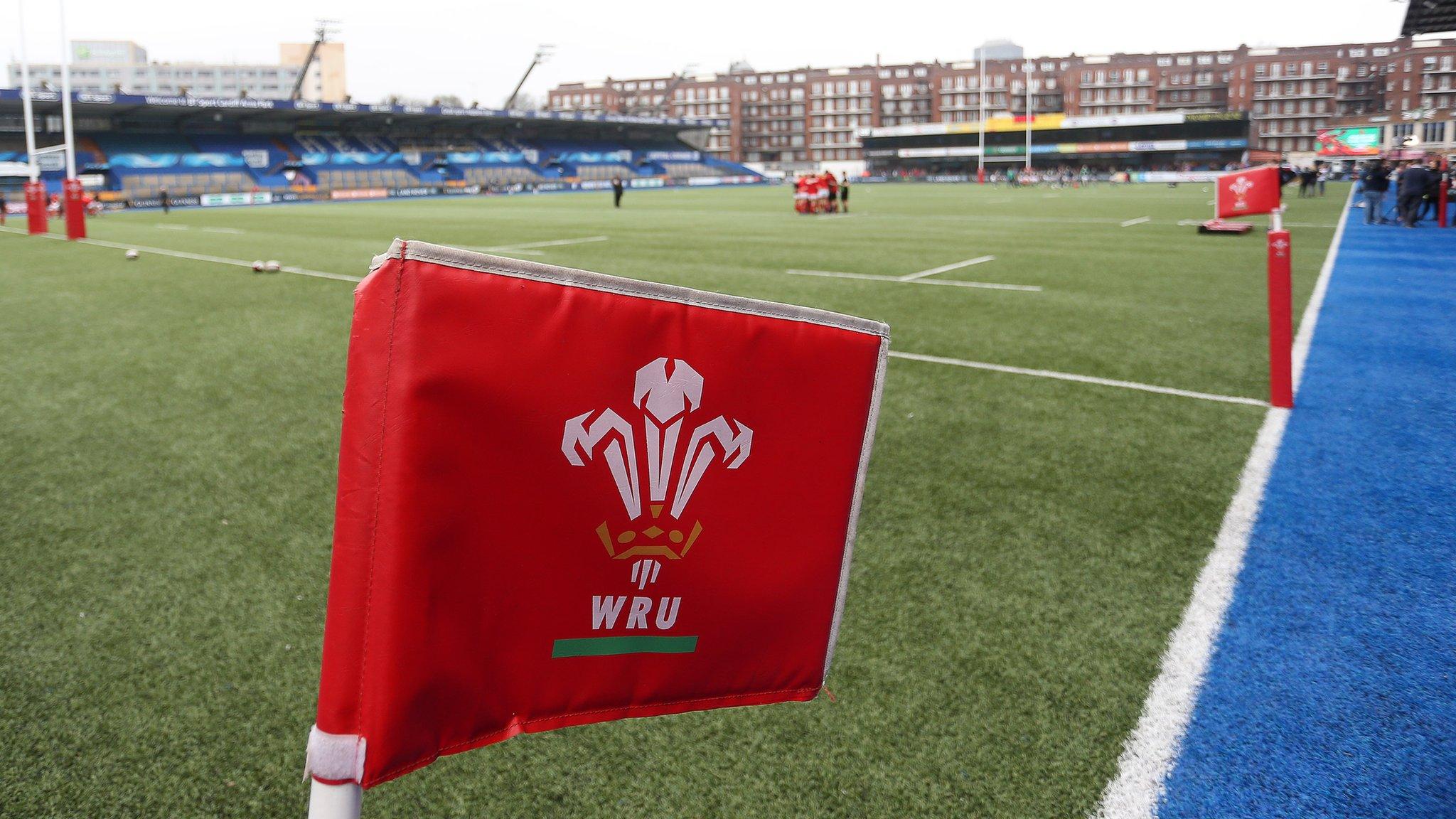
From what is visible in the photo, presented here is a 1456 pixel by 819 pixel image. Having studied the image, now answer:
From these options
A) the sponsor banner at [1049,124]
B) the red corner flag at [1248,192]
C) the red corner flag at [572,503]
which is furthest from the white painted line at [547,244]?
the sponsor banner at [1049,124]

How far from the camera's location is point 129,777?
8.38 feet

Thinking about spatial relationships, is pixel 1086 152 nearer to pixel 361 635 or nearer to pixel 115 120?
pixel 115 120

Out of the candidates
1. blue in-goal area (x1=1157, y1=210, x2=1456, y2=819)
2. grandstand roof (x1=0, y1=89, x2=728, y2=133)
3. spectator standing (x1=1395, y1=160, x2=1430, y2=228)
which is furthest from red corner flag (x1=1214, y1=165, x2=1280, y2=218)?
grandstand roof (x1=0, y1=89, x2=728, y2=133)

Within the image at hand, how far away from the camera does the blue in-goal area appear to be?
2.54 metres

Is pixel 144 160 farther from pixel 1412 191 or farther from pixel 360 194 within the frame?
pixel 1412 191

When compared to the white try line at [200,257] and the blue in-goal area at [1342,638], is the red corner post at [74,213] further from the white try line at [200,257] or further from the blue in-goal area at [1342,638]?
the blue in-goal area at [1342,638]

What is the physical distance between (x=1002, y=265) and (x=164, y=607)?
13354 millimetres

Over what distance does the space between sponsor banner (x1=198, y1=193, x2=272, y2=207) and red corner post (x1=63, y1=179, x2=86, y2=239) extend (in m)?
29.3

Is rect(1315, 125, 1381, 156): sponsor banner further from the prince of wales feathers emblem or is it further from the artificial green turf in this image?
the prince of wales feathers emblem

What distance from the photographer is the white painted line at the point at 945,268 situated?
44.2ft

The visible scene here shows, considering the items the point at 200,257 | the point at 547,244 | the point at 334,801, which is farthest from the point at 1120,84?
the point at 334,801

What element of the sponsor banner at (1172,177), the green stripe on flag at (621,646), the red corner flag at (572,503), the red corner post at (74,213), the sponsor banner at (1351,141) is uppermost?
the sponsor banner at (1351,141)

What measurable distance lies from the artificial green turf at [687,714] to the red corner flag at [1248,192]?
1.31 metres

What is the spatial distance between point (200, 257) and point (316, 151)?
5299 centimetres
